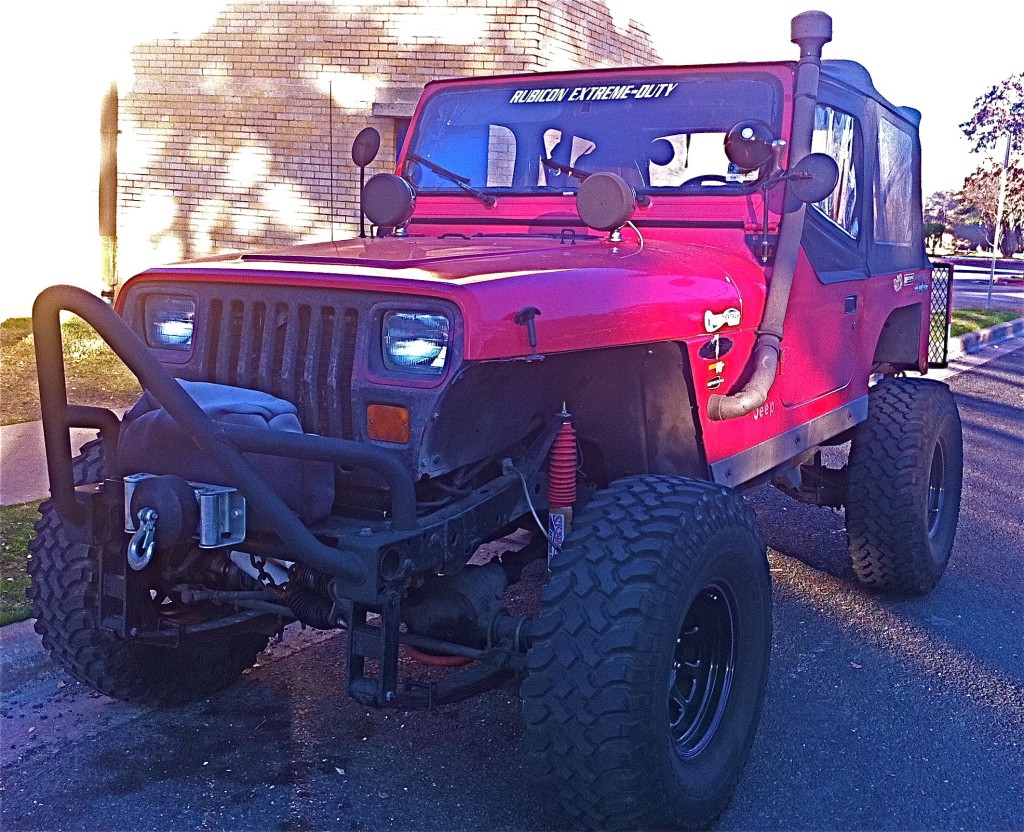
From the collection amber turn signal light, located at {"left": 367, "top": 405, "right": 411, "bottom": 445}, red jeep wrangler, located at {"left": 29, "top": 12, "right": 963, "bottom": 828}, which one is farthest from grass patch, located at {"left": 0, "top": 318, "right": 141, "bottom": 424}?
amber turn signal light, located at {"left": 367, "top": 405, "right": 411, "bottom": 445}

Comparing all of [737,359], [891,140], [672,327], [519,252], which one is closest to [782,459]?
[737,359]

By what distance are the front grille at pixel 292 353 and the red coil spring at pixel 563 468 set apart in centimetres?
63

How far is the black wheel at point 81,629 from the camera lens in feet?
11.4

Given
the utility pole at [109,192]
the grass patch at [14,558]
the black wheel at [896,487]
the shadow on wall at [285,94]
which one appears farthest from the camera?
the utility pole at [109,192]

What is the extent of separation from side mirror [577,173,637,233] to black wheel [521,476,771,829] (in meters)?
0.91

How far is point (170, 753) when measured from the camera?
360 centimetres

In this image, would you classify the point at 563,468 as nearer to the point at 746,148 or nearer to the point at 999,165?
the point at 746,148

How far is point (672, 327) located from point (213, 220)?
34.0ft

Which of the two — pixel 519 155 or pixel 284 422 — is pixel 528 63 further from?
pixel 284 422

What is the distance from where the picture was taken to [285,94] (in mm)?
12258

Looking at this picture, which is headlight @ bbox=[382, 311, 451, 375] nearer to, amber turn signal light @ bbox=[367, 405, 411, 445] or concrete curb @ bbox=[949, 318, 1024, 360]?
amber turn signal light @ bbox=[367, 405, 411, 445]

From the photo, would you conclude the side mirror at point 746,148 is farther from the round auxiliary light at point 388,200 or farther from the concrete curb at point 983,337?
the concrete curb at point 983,337

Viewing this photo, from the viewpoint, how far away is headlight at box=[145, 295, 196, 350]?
3395mm

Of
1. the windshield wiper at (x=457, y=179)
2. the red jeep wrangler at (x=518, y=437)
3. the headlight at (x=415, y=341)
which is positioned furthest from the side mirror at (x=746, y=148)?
the headlight at (x=415, y=341)
